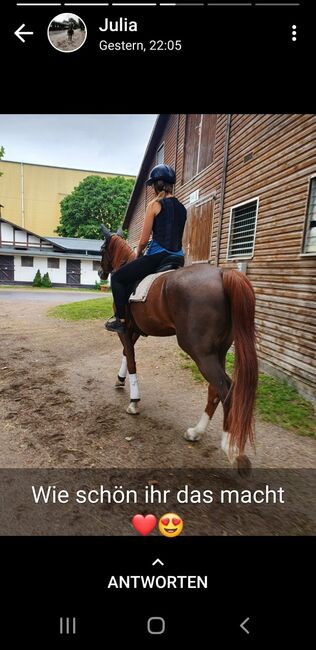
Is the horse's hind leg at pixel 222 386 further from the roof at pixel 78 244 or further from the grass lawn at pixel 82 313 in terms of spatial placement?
the roof at pixel 78 244

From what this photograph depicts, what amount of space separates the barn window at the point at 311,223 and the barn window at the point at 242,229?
1558 millimetres

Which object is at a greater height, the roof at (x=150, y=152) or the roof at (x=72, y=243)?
the roof at (x=150, y=152)

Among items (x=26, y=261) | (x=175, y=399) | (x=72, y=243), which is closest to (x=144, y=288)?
(x=175, y=399)

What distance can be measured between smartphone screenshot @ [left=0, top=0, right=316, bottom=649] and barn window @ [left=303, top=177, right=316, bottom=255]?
4cm

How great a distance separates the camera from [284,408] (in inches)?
170

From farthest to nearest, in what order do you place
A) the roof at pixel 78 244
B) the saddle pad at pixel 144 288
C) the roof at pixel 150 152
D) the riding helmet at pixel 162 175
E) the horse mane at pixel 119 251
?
the roof at pixel 78 244 → the roof at pixel 150 152 → the horse mane at pixel 119 251 → the saddle pad at pixel 144 288 → the riding helmet at pixel 162 175

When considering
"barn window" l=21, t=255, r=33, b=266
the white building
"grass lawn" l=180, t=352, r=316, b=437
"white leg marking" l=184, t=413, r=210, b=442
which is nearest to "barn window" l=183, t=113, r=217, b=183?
"grass lawn" l=180, t=352, r=316, b=437

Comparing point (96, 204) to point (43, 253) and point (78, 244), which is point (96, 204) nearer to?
point (78, 244)

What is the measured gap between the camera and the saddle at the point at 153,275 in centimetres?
338

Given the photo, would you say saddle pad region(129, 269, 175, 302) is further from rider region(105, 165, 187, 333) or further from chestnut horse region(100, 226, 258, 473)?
rider region(105, 165, 187, 333)
